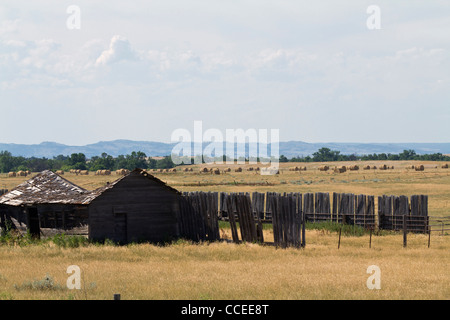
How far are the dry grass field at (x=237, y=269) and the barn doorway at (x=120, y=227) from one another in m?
1.37

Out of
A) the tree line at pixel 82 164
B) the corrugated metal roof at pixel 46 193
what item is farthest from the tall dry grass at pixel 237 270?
the tree line at pixel 82 164

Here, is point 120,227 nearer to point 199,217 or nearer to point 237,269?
point 199,217

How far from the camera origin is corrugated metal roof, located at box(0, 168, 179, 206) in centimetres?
2564

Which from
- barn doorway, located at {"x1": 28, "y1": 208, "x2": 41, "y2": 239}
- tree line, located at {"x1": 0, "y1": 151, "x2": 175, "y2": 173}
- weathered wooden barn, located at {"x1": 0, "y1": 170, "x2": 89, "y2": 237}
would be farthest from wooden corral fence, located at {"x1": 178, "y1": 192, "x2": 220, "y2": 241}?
tree line, located at {"x1": 0, "y1": 151, "x2": 175, "y2": 173}

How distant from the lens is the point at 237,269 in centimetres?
1809

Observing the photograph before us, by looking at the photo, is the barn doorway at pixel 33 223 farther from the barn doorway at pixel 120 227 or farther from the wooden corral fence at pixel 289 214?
the wooden corral fence at pixel 289 214

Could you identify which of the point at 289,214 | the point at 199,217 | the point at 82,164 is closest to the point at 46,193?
the point at 199,217

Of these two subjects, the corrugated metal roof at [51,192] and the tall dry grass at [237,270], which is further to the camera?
the corrugated metal roof at [51,192]

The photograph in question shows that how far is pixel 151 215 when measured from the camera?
26.2 m

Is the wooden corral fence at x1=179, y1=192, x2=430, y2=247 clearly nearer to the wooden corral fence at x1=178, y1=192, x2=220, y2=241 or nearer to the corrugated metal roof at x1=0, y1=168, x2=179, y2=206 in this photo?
the wooden corral fence at x1=178, y1=192, x2=220, y2=241

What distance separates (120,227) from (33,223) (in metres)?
4.97

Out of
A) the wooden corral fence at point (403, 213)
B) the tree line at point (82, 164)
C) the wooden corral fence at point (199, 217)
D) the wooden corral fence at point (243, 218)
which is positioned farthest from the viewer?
the tree line at point (82, 164)

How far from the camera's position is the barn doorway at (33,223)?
90.4 ft
